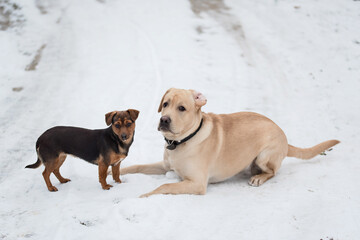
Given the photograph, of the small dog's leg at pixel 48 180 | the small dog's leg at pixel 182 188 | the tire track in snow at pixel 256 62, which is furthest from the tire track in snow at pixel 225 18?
the small dog's leg at pixel 48 180

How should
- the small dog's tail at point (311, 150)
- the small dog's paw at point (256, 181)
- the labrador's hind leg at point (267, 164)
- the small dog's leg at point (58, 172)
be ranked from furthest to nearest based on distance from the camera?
the small dog's tail at point (311, 150), the labrador's hind leg at point (267, 164), the small dog's paw at point (256, 181), the small dog's leg at point (58, 172)

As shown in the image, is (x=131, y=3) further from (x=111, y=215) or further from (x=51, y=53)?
(x=111, y=215)

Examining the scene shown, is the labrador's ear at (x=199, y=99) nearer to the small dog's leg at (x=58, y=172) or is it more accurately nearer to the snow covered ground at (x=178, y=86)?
the snow covered ground at (x=178, y=86)

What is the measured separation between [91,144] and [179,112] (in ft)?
4.01

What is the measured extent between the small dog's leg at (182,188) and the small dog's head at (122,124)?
2.44 ft

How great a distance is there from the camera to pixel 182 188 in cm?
417

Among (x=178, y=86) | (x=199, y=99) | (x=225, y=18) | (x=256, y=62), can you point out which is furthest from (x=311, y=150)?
(x=225, y=18)

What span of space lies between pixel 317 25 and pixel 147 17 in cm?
599

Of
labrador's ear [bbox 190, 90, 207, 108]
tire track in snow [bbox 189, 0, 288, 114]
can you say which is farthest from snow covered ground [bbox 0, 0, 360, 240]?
labrador's ear [bbox 190, 90, 207, 108]

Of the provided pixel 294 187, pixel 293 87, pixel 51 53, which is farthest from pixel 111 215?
pixel 51 53

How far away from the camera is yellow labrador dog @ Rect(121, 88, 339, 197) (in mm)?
4168

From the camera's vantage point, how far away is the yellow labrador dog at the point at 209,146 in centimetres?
417

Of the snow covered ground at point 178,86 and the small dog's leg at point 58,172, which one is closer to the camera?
the snow covered ground at point 178,86

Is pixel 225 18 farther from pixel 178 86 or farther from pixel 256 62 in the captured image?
pixel 178 86
